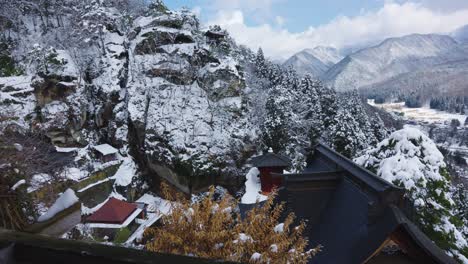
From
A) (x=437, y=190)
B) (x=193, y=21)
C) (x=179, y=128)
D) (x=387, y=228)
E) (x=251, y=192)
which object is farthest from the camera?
(x=193, y=21)

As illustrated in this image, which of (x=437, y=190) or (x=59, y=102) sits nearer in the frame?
(x=437, y=190)

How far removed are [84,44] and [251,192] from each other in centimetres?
2844

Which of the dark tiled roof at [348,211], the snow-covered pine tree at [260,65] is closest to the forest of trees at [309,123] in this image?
the snow-covered pine tree at [260,65]

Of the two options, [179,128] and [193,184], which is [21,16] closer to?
[179,128]

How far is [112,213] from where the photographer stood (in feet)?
81.6

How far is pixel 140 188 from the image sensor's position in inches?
1310

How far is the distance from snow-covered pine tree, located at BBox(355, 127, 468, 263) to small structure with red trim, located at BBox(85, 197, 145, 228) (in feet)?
65.8

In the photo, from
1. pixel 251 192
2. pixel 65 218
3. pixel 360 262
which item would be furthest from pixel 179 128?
pixel 65 218

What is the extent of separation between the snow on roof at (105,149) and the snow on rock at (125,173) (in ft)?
5.60

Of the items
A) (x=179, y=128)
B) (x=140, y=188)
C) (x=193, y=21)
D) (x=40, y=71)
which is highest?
(x=193, y=21)

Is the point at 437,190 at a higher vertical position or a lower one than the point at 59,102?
lower

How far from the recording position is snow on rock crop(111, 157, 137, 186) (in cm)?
3130

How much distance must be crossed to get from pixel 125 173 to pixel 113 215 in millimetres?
8068

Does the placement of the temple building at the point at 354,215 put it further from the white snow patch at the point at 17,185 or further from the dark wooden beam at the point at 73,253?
the white snow patch at the point at 17,185
